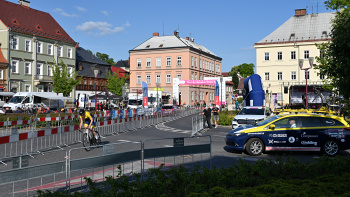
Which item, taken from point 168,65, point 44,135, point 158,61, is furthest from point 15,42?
point 44,135

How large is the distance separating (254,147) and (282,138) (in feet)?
3.50

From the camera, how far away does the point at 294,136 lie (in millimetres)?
13883

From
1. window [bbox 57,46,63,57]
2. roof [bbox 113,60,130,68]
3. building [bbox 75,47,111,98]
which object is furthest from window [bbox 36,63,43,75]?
roof [bbox 113,60,130,68]

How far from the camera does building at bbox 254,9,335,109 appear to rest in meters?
66.4

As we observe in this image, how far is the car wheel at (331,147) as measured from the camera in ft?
45.1

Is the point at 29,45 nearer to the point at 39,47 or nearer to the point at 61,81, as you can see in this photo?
the point at 39,47

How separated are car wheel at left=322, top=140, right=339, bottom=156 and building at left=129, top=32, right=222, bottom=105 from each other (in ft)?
214

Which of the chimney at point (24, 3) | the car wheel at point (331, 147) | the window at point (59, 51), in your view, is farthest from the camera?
the window at point (59, 51)

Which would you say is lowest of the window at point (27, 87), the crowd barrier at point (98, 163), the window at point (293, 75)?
the crowd barrier at point (98, 163)

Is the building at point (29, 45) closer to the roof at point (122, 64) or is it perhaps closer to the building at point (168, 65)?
the building at point (168, 65)

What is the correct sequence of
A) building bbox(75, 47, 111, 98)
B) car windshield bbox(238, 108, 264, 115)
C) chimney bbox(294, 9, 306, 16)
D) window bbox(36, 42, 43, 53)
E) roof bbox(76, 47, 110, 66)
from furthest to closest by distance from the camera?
roof bbox(76, 47, 110, 66), building bbox(75, 47, 111, 98), chimney bbox(294, 9, 306, 16), window bbox(36, 42, 43, 53), car windshield bbox(238, 108, 264, 115)

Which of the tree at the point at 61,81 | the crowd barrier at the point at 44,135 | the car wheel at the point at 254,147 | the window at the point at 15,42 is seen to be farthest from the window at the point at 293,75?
the car wheel at the point at 254,147

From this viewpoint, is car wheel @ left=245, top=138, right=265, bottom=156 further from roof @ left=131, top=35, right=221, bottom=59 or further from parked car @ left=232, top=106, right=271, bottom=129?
roof @ left=131, top=35, right=221, bottom=59

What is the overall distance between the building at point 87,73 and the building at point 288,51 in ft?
108
